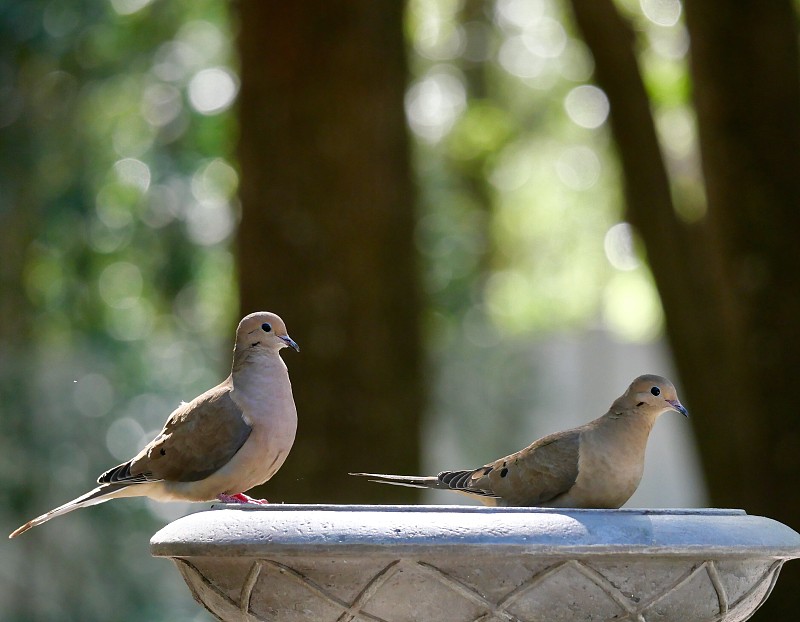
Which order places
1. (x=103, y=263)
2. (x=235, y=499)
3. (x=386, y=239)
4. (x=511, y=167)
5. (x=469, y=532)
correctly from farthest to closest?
(x=511, y=167) < (x=103, y=263) < (x=386, y=239) < (x=235, y=499) < (x=469, y=532)

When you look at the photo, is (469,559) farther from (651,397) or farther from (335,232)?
(335,232)

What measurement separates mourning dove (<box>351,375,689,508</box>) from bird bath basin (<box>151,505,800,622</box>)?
15.2 inches

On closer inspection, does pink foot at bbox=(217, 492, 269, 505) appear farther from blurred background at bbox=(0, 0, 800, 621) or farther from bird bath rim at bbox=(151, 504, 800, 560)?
blurred background at bbox=(0, 0, 800, 621)

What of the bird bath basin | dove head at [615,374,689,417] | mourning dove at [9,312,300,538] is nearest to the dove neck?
mourning dove at [9,312,300,538]

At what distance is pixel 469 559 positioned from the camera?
1858mm

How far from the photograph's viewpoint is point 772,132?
5.50 meters

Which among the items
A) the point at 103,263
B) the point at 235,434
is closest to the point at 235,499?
the point at 235,434

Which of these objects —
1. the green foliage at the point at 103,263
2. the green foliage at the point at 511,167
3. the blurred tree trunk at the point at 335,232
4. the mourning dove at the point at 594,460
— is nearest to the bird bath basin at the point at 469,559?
the mourning dove at the point at 594,460

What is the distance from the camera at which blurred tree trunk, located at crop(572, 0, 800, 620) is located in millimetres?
5363


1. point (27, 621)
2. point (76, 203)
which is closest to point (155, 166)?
point (76, 203)

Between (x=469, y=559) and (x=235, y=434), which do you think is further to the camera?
(x=235, y=434)

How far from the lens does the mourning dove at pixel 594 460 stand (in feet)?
8.02

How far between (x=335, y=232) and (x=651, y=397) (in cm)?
282

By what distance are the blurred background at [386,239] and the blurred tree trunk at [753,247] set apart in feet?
0.05
